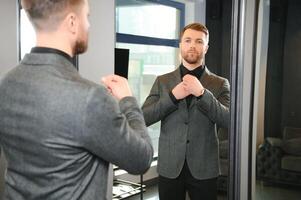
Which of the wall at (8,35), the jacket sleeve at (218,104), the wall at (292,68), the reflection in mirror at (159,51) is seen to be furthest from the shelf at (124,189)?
the wall at (292,68)

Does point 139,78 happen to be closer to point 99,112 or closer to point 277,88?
point 277,88

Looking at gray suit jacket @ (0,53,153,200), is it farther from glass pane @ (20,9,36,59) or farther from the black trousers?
glass pane @ (20,9,36,59)

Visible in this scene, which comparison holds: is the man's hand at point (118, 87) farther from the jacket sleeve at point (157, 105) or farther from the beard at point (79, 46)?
the jacket sleeve at point (157, 105)

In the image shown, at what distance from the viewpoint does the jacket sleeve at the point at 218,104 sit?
1.63 metres

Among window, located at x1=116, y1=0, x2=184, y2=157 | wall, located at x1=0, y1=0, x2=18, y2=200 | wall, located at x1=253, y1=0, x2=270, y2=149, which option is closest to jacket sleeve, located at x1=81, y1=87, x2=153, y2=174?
wall, located at x1=253, y1=0, x2=270, y2=149

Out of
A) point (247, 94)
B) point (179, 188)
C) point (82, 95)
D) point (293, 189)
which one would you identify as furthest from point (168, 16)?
point (82, 95)

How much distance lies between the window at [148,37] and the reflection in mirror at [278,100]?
0.69 meters

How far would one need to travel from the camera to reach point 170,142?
71.9 inches

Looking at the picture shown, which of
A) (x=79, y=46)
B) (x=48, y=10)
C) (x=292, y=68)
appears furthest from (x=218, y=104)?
(x=48, y=10)

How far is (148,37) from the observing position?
2.25m

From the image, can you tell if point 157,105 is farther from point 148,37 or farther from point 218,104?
point 148,37

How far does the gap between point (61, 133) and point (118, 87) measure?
0.88 feet

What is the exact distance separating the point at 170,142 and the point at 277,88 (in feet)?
2.09

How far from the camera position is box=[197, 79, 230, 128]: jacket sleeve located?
163cm
